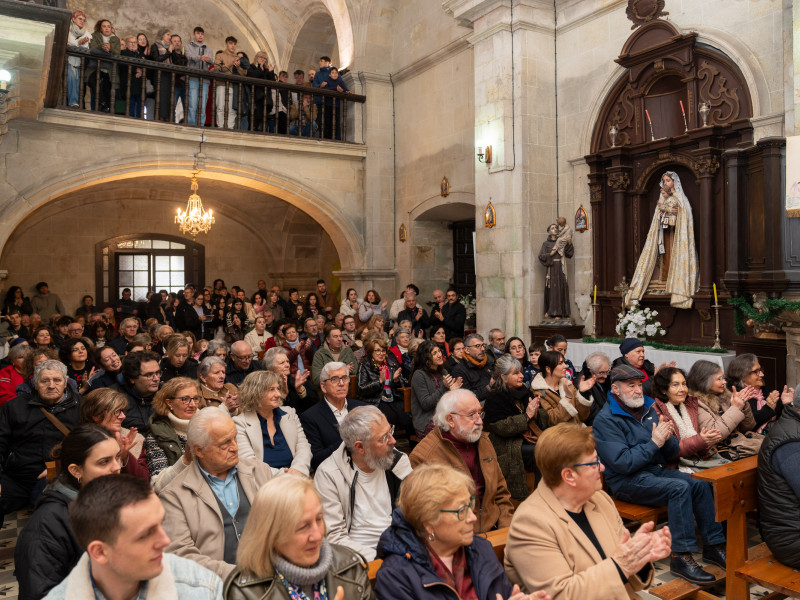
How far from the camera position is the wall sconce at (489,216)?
955cm

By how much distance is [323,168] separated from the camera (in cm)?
1212

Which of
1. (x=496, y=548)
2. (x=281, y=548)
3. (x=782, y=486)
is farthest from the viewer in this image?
(x=782, y=486)

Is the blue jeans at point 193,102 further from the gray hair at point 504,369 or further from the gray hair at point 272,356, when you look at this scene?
the gray hair at point 504,369

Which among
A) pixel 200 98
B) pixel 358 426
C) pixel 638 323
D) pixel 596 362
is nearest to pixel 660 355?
pixel 638 323

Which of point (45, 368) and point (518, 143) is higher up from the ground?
point (518, 143)

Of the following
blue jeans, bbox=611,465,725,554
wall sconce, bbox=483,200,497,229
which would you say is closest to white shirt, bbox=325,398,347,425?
blue jeans, bbox=611,465,725,554

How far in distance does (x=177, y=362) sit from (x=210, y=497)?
10.3 ft

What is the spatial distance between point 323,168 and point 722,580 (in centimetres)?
991

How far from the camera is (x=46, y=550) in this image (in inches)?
91.7

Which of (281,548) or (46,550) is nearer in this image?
(281,548)

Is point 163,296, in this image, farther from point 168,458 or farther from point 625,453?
point 625,453

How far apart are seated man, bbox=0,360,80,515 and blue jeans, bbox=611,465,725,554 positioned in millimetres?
3381

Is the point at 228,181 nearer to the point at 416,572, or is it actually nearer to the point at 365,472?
the point at 365,472

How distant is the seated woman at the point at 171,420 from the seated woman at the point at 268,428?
0.28 metres
